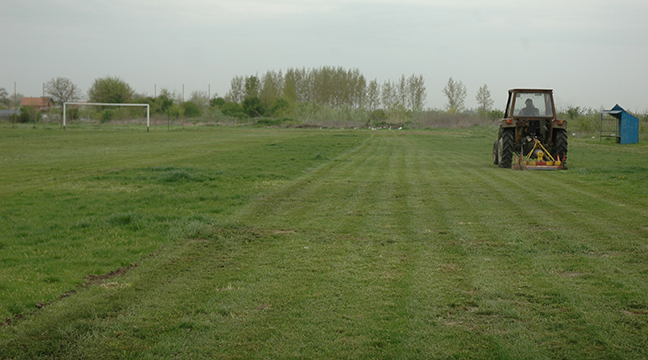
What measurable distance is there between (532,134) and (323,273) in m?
13.4

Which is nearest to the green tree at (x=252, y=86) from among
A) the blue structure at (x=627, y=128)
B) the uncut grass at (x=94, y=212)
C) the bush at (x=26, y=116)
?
the bush at (x=26, y=116)

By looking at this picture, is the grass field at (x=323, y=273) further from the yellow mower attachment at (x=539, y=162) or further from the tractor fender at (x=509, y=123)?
the tractor fender at (x=509, y=123)

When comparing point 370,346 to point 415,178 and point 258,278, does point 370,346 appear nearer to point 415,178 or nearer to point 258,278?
point 258,278

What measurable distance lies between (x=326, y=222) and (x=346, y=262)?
232 centimetres

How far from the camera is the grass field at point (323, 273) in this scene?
12.3 ft

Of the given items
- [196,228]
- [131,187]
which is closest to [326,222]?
[196,228]

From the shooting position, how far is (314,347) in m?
3.63

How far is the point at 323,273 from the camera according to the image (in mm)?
5418

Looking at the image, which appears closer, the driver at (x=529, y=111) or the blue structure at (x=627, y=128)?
→ the driver at (x=529, y=111)

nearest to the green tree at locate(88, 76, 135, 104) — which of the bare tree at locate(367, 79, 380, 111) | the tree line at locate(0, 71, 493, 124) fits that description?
the tree line at locate(0, 71, 493, 124)

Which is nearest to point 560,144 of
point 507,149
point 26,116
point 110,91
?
point 507,149

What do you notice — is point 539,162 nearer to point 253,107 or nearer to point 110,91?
point 110,91

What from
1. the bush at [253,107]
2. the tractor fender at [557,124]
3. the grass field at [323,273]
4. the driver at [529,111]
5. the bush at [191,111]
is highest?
the bush at [253,107]

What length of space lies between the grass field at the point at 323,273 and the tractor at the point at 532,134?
5.05m
